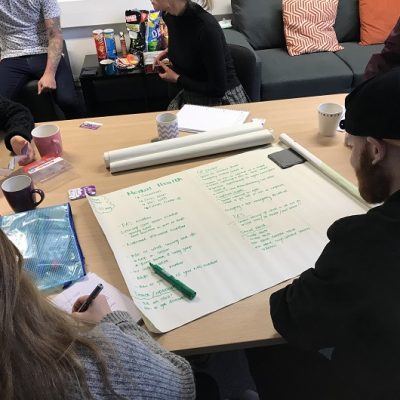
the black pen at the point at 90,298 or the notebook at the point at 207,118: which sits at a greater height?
the notebook at the point at 207,118

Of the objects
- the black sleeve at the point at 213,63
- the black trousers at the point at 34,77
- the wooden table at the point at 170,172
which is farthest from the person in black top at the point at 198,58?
the black trousers at the point at 34,77

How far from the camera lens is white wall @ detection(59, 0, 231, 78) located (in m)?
3.09

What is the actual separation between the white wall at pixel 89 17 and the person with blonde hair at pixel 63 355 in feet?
9.41

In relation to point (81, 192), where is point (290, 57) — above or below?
below

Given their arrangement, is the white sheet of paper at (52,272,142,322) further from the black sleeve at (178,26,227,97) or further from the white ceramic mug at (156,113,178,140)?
the black sleeve at (178,26,227,97)

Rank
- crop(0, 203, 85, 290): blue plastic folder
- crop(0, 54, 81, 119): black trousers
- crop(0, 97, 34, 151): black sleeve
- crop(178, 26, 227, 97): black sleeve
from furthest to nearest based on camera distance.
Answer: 1. crop(0, 54, 81, 119): black trousers
2. crop(178, 26, 227, 97): black sleeve
3. crop(0, 97, 34, 151): black sleeve
4. crop(0, 203, 85, 290): blue plastic folder

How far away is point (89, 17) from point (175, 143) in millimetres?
2253

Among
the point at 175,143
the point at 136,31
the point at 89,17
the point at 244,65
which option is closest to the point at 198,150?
the point at 175,143

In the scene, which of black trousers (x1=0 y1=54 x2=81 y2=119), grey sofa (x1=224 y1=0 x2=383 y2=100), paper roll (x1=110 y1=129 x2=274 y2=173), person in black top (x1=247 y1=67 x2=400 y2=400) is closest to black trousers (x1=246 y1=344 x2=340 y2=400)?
person in black top (x1=247 y1=67 x2=400 y2=400)

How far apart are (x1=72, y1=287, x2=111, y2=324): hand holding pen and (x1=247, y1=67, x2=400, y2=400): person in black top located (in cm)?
34

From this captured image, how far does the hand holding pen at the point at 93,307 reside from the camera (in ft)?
2.75

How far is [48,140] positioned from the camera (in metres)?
1.36

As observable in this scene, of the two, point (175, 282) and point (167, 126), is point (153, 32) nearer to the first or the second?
point (167, 126)

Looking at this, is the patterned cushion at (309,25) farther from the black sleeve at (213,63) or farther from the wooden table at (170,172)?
the wooden table at (170,172)
